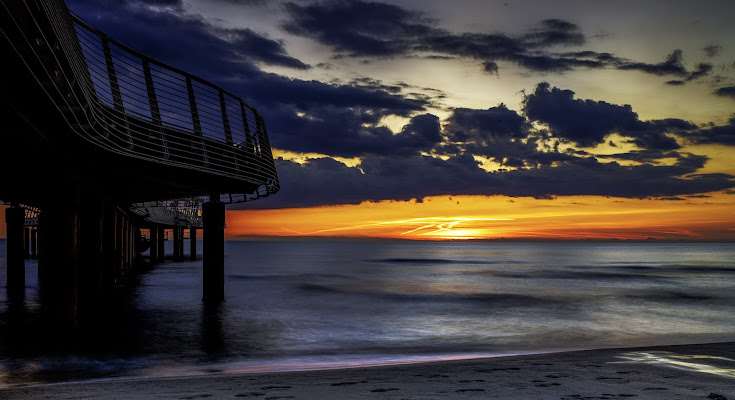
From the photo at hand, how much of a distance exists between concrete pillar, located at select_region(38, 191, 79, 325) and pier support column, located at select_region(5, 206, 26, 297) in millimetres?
15147

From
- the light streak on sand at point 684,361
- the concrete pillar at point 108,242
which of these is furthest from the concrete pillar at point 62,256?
the light streak on sand at point 684,361

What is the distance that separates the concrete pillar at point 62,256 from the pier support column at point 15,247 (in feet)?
49.7

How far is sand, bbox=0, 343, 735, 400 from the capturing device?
7816 millimetres

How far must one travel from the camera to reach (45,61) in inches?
305

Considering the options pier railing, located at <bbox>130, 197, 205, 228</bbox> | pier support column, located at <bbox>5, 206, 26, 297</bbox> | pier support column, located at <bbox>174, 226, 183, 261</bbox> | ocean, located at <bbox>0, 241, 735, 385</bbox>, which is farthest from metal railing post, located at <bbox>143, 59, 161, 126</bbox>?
pier support column, located at <bbox>174, 226, 183, 261</bbox>

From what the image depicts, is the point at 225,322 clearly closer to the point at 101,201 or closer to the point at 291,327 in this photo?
the point at 291,327

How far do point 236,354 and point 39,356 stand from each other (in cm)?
423

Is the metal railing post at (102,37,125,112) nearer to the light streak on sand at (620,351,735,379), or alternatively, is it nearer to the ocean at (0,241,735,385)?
A: the ocean at (0,241,735,385)

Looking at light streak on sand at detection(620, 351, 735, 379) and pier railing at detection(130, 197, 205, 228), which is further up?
pier railing at detection(130, 197, 205, 228)

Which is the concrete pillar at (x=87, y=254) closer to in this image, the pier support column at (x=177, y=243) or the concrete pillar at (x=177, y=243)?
the pier support column at (x=177, y=243)

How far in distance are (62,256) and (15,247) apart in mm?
16805

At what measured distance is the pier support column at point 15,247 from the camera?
29203mm

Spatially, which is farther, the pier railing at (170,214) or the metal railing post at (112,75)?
the pier railing at (170,214)

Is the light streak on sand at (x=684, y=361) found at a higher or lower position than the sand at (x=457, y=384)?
lower
